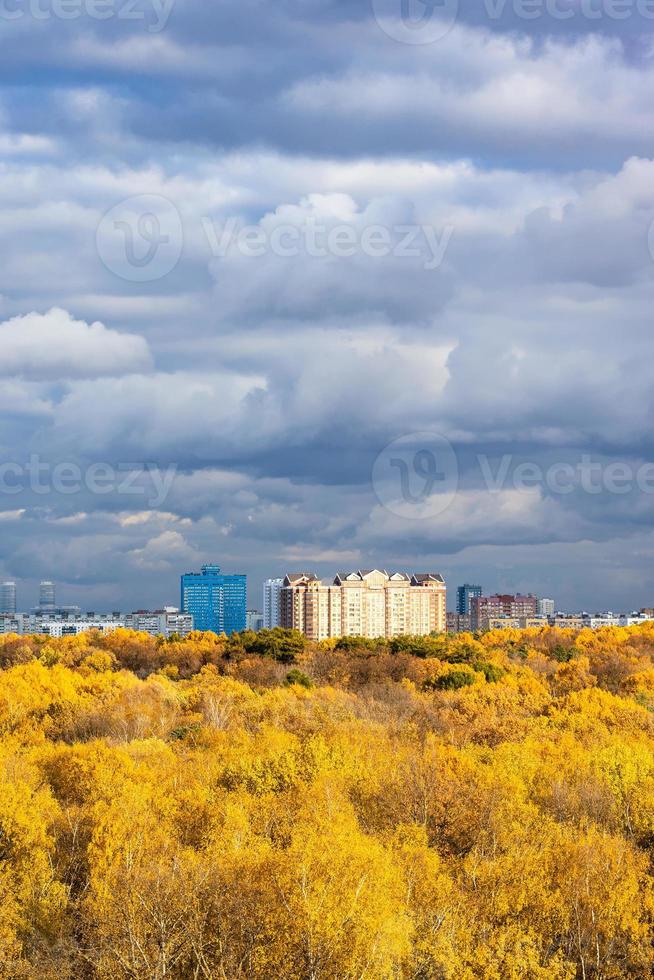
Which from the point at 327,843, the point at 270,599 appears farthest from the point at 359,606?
the point at 327,843

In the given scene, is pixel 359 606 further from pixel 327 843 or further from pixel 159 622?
pixel 327 843

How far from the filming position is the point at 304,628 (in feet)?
473

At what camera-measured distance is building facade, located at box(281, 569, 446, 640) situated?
144 metres

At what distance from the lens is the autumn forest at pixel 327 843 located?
16609mm

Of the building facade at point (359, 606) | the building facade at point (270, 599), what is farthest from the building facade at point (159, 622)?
the building facade at point (359, 606)

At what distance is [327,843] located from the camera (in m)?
18.5

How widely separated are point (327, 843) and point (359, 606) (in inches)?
5031

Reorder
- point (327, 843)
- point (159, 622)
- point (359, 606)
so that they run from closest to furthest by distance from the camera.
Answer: point (327, 843), point (359, 606), point (159, 622)

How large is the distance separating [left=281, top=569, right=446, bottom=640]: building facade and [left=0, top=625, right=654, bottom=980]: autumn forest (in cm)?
9660

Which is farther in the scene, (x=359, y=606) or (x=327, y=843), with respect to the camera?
(x=359, y=606)

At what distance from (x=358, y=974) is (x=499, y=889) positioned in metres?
4.50

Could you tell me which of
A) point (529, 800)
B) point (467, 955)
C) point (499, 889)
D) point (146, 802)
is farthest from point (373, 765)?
point (467, 955)

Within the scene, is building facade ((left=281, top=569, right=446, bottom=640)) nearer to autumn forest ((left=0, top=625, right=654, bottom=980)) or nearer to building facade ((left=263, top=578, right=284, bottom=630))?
building facade ((left=263, top=578, right=284, bottom=630))

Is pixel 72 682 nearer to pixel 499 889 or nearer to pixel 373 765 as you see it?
pixel 373 765
